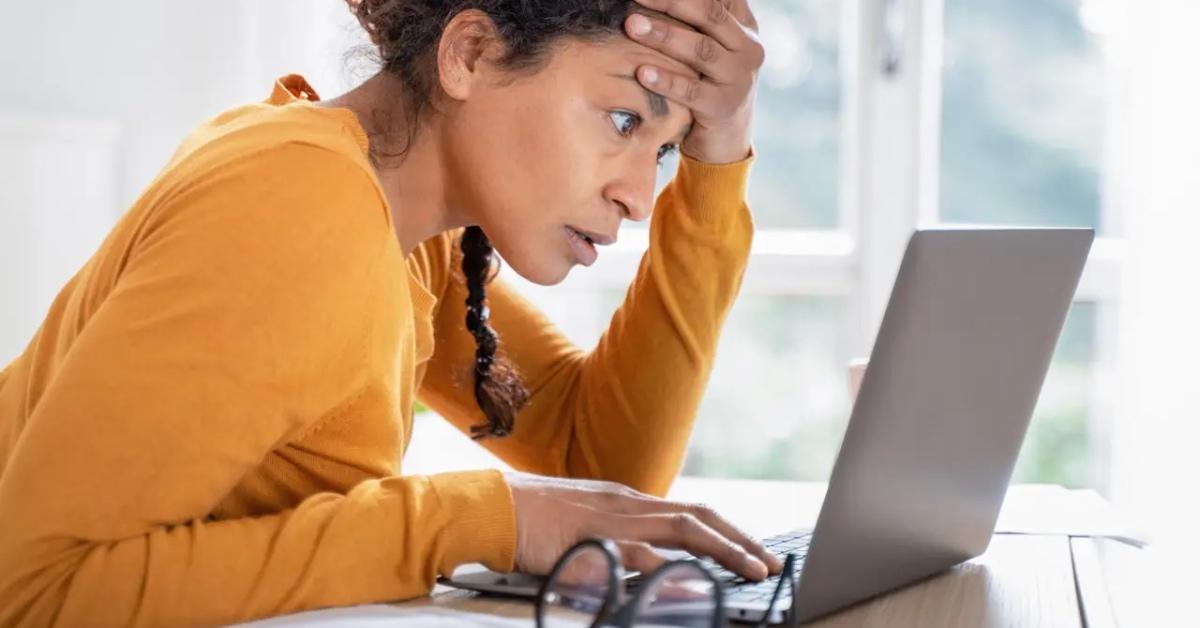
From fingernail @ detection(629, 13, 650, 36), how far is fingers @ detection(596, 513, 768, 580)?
1.35 ft

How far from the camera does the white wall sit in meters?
2.38

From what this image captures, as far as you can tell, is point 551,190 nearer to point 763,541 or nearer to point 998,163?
point 763,541

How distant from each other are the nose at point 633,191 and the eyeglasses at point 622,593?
0.45 metres

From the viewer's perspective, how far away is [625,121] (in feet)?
3.85

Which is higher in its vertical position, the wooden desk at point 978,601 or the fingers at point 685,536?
the fingers at point 685,536

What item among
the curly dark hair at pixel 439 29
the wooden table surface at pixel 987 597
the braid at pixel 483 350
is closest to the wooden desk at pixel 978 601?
the wooden table surface at pixel 987 597

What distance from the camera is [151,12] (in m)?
2.90

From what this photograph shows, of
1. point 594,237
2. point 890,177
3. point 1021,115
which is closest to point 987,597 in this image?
point 594,237

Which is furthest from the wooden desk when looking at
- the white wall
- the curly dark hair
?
the white wall

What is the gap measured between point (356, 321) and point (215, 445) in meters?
0.13

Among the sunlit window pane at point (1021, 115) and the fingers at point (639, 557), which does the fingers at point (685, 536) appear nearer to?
the fingers at point (639, 557)

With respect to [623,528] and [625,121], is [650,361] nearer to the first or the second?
[625,121]

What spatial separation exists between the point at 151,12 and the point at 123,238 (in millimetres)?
2104

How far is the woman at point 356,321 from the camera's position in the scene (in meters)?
0.84
